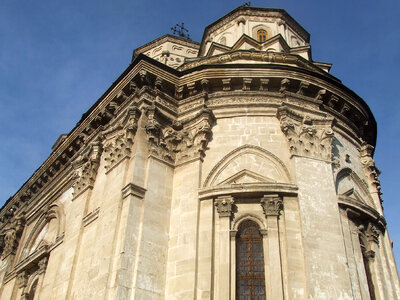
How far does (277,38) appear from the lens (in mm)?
19969

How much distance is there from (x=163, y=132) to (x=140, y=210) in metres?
3.19

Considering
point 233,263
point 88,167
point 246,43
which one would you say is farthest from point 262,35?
point 233,263

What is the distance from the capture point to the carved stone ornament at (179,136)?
14.1 meters

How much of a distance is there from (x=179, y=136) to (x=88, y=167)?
13.0 feet

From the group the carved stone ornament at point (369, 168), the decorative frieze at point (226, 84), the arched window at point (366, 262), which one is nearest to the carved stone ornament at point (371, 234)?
the arched window at point (366, 262)

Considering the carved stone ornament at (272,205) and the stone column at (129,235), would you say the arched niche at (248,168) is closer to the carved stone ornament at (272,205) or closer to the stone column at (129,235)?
the carved stone ornament at (272,205)

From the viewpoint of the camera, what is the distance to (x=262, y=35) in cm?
2105

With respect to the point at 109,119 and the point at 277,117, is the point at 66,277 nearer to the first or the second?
the point at 109,119

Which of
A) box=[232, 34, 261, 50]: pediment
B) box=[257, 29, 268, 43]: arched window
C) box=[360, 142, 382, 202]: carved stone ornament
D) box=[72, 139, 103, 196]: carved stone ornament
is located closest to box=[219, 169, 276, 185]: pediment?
box=[360, 142, 382, 202]: carved stone ornament

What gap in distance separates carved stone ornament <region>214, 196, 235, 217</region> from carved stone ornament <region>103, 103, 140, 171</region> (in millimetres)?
3196

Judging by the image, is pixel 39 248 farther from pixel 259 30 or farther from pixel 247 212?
pixel 259 30

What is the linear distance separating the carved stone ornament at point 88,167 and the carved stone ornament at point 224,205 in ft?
17.1

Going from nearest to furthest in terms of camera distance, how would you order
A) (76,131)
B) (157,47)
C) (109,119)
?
(109,119) → (76,131) → (157,47)

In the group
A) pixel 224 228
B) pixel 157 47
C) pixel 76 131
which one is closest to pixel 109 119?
pixel 76 131
